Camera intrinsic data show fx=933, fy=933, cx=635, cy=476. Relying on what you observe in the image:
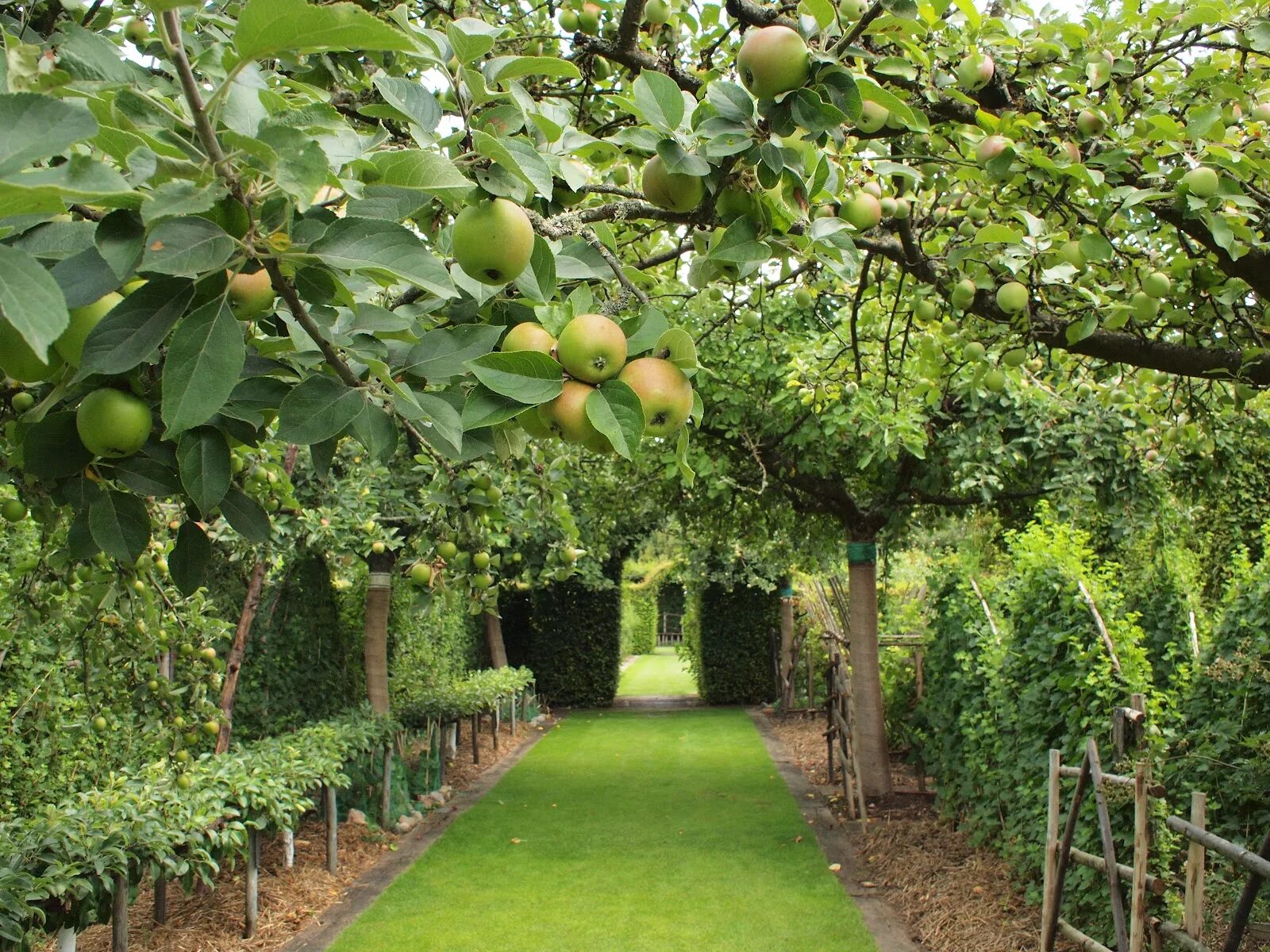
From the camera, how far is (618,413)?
1044mm

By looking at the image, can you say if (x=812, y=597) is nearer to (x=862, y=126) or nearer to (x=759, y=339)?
(x=759, y=339)

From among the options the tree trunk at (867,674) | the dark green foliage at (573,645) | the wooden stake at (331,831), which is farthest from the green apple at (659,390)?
the dark green foliage at (573,645)

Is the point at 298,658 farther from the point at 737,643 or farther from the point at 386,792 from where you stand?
the point at 737,643

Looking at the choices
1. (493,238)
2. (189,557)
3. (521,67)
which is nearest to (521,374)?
(493,238)

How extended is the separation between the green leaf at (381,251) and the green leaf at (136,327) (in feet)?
0.49

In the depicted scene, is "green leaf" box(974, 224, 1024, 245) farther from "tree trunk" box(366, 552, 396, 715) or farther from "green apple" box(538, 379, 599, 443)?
"tree trunk" box(366, 552, 396, 715)

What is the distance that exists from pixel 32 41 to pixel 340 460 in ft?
17.0

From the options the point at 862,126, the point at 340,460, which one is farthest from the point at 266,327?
the point at 340,460

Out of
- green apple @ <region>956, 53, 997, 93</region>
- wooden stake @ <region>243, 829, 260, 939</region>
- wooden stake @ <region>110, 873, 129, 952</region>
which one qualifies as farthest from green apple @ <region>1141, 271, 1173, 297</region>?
wooden stake @ <region>243, 829, 260, 939</region>

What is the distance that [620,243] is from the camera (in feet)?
8.71

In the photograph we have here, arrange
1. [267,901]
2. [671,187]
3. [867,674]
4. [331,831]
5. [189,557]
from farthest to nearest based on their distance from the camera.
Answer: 1. [867,674]
2. [331,831]
3. [267,901]
4. [189,557]
5. [671,187]

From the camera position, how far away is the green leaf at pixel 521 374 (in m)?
1.03

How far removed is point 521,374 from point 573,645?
49.5ft

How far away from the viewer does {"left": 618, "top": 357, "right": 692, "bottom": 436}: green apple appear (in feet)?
3.69
